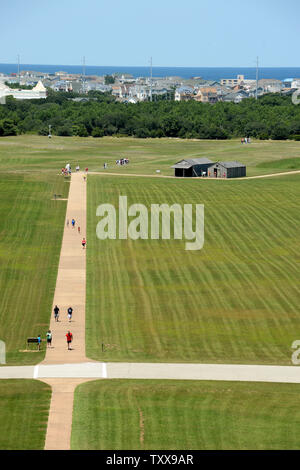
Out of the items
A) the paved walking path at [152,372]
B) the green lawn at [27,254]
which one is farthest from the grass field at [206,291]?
the green lawn at [27,254]

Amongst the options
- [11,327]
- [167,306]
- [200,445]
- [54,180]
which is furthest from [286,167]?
[200,445]

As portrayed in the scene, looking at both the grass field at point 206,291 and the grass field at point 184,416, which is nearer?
the grass field at point 184,416

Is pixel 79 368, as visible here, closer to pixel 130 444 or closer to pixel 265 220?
pixel 130 444

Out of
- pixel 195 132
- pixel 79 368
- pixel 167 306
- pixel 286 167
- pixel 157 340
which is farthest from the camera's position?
pixel 195 132

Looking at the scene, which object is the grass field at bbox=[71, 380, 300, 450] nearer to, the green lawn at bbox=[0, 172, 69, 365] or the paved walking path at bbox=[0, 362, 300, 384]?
the paved walking path at bbox=[0, 362, 300, 384]

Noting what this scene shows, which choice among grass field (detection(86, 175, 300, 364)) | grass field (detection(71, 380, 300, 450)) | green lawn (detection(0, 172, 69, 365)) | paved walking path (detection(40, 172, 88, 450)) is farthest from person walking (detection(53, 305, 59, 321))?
grass field (detection(71, 380, 300, 450))

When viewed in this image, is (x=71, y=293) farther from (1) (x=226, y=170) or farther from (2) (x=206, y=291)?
(1) (x=226, y=170)

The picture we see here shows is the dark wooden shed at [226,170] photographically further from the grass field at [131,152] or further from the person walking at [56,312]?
the person walking at [56,312]
